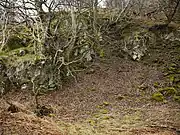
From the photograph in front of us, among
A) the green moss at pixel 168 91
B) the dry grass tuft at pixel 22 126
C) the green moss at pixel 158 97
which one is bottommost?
the green moss at pixel 158 97

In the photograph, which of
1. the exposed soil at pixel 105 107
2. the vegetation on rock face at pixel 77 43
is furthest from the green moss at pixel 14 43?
the exposed soil at pixel 105 107

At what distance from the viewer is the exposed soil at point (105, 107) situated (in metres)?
6.77

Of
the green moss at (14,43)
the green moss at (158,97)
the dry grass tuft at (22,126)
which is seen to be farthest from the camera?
the green moss at (14,43)

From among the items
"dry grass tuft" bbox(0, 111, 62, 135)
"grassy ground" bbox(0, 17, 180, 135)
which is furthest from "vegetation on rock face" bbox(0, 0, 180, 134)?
"dry grass tuft" bbox(0, 111, 62, 135)

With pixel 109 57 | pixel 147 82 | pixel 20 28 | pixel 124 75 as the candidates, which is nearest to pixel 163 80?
pixel 147 82

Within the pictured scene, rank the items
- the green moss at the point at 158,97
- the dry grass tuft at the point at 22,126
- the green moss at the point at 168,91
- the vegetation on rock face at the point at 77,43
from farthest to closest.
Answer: the vegetation on rock face at the point at 77,43, the green moss at the point at 168,91, the green moss at the point at 158,97, the dry grass tuft at the point at 22,126

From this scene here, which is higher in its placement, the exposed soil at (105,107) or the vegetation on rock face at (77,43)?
the vegetation on rock face at (77,43)

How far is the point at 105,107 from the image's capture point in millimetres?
9906

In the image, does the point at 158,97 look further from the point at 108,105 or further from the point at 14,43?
the point at 14,43

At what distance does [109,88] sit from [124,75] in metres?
1.40

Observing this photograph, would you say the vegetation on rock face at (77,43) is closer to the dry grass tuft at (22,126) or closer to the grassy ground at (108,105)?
the grassy ground at (108,105)

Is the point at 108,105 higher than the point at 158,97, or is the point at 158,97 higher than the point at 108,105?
the point at 158,97

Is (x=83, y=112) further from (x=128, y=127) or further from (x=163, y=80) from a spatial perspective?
(x=163, y=80)

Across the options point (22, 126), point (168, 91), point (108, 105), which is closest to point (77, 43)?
point (108, 105)
